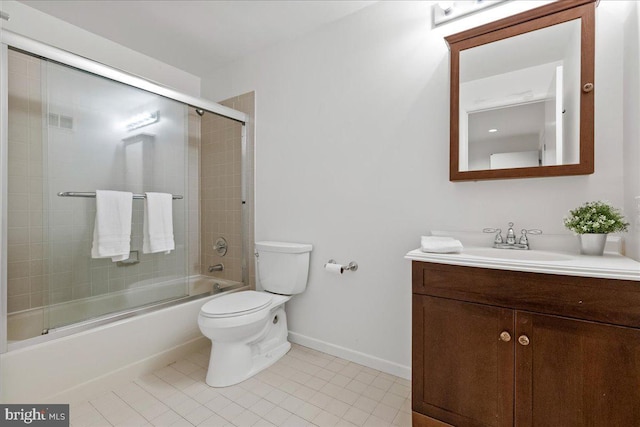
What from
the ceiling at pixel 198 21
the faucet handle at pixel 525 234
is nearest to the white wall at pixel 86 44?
the ceiling at pixel 198 21

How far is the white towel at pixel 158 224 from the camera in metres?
1.95

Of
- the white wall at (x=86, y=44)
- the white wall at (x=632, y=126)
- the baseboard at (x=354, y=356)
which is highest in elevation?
the white wall at (x=86, y=44)

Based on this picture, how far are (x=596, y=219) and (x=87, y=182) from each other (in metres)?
2.61

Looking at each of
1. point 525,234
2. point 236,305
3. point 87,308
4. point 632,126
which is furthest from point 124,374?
point 632,126

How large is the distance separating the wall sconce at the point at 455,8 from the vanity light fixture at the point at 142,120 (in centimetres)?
190

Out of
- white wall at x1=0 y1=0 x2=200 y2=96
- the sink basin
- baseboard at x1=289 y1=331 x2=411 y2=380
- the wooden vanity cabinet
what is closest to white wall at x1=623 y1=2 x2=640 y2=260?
the sink basin

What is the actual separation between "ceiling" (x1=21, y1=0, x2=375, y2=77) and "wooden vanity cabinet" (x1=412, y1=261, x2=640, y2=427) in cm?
180

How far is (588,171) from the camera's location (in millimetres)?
1249

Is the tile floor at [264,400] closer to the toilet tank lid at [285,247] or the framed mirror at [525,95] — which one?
the toilet tank lid at [285,247]

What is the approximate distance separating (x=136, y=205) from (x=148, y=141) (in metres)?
0.48

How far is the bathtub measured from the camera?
135 cm

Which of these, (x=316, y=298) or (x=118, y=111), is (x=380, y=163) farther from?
(x=118, y=111)

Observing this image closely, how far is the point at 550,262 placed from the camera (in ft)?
3.42

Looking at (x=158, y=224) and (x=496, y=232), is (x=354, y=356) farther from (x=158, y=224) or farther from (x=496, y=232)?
(x=158, y=224)
